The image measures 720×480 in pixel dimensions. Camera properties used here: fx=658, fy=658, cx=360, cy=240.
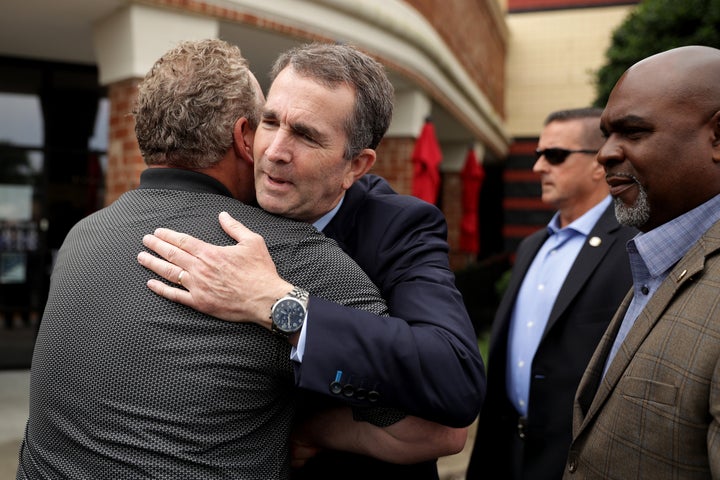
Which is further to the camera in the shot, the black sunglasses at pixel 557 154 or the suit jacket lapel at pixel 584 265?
the black sunglasses at pixel 557 154

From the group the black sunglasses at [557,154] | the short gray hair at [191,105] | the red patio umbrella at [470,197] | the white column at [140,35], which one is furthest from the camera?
the red patio umbrella at [470,197]

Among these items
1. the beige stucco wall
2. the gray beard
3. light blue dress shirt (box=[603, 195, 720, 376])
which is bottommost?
light blue dress shirt (box=[603, 195, 720, 376])

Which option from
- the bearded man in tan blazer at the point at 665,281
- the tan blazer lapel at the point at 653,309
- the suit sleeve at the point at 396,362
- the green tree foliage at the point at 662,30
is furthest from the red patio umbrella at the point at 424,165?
the suit sleeve at the point at 396,362

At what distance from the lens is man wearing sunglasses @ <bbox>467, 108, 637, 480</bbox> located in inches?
111

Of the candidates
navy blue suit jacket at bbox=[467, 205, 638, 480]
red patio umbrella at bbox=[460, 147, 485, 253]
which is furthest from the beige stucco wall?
navy blue suit jacket at bbox=[467, 205, 638, 480]

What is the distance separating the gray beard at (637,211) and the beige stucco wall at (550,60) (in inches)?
508

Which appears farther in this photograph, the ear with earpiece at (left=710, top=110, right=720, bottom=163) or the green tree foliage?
the green tree foliage

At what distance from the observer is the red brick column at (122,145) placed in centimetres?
452

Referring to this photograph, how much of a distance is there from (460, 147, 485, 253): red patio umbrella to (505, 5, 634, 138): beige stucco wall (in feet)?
13.4

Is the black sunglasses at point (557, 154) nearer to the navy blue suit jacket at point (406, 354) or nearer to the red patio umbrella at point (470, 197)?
the navy blue suit jacket at point (406, 354)

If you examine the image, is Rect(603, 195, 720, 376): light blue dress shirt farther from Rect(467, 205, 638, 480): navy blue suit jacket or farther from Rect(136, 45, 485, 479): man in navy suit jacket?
Rect(467, 205, 638, 480): navy blue suit jacket

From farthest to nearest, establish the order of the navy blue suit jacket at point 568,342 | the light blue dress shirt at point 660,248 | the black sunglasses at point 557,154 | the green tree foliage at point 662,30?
the green tree foliage at point 662,30 → the black sunglasses at point 557,154 → the navy blue suit jacket at point 568,342 → the light blue dress shirt at point 660,248

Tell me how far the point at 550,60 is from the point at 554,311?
41.2ft

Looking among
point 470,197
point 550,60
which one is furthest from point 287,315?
point 550,60
